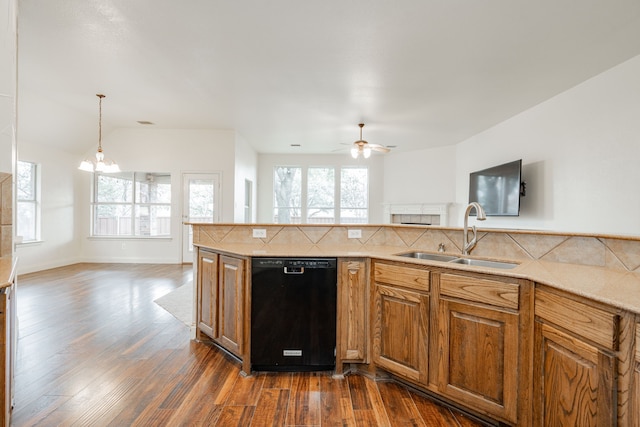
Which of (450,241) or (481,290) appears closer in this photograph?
(481,290)

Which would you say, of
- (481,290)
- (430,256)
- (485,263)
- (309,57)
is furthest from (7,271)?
(309,57)

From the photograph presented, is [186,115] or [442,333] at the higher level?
[186,115]

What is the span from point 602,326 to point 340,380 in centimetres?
155

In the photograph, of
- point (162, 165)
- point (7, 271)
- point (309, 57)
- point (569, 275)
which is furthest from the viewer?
point (162, 165)

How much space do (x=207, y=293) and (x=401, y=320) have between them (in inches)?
61.8

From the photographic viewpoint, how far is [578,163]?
3.84m

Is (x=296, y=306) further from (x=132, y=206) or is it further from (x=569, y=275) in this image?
(x=132, y=206)

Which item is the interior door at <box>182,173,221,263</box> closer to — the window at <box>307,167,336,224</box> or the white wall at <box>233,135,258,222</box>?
the white wall at <box>233,135,258,222</box>

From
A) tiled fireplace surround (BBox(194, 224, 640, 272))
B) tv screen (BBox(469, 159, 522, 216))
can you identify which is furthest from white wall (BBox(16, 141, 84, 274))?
tv screen (BBox(469, 159, 522, 216))

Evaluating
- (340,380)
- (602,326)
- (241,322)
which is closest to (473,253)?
(602,326)

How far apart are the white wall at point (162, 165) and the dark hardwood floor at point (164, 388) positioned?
3433 millimetres

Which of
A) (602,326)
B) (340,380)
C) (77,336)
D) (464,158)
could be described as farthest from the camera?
(464,158)

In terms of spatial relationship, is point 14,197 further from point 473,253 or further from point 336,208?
point 336,208

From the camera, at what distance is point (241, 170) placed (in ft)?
22.9
